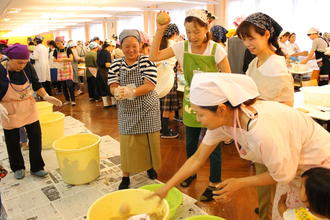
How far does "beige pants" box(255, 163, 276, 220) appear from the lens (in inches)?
59.9

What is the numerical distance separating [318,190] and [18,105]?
7.57 feet

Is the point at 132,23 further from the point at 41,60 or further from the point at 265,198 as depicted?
the point at 265,198

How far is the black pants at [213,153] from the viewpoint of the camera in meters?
2.03

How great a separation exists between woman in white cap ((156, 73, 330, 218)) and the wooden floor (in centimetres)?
103

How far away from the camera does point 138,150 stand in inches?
87.7

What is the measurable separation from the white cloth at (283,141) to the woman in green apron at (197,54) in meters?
0.85

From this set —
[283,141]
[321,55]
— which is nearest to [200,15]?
[283,141]

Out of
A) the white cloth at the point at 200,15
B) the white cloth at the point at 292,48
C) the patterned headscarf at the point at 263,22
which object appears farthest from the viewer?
the white cloth at the point at 292,48

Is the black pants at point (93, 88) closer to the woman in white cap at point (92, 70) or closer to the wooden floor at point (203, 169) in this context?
the woman in white cap at point (92, 70)

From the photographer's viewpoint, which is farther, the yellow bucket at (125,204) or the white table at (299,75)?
the white table at (299,75)

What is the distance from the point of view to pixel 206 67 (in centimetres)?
189

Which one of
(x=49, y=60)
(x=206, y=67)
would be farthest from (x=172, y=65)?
(x=49, y=60)

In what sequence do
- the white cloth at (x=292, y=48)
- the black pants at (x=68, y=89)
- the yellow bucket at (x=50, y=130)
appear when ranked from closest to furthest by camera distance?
1. the yellow bucket at (x=50, y=130)
2. the black pants at (x=68, y=89)
3. the white cloth at (x=292, y=48)

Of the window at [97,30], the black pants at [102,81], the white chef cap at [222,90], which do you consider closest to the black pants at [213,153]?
the white chef cap at [222,90]
